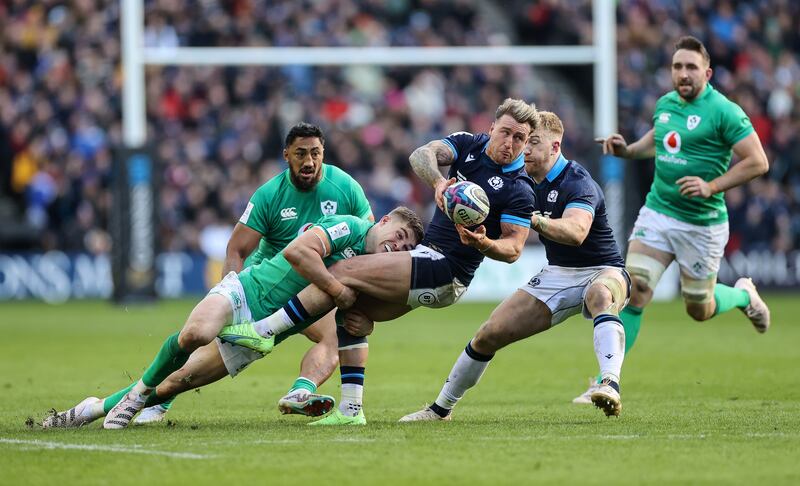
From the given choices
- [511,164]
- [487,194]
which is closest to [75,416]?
[487,194]

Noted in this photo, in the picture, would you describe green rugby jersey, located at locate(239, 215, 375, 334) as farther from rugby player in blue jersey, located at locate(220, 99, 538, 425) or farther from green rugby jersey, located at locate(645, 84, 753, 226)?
green rugby jersey, located at locate(645, 84, 753, 226)

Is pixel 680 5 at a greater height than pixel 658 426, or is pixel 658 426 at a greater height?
pixel 680 5

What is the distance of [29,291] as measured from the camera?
2638 cm

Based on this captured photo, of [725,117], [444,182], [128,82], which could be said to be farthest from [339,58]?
[444,182]

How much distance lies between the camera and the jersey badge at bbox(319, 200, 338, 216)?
9844 millimetres

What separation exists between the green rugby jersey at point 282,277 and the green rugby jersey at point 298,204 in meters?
→ 0.79

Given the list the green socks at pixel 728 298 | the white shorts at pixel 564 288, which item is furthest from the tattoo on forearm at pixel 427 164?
the green socks at pixel 728 298

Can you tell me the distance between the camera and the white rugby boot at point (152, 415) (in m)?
9.27

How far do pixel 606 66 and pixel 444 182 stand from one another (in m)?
15.8

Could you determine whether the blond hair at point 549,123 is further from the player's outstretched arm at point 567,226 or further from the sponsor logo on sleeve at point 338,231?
the sponsor logo on sleeve at point 338,231

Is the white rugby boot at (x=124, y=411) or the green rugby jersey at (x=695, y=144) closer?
the white rugby boot at (x=124, y=411)

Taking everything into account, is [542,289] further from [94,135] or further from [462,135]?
[94,135]

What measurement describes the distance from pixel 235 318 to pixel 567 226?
223cm

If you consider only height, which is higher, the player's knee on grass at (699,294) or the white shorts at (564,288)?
the white shorts at (564,288)
